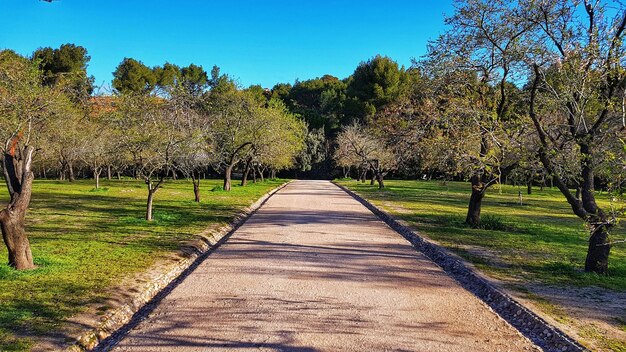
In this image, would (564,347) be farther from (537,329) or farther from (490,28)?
(490,28)

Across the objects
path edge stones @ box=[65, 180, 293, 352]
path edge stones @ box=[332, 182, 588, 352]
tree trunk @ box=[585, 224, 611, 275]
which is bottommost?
path edge stones @ box=[65, 180, 293, 352]

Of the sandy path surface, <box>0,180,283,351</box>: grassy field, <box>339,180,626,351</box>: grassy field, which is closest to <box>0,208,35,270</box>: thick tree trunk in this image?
<box>0,180,283,351</box>: grassy field

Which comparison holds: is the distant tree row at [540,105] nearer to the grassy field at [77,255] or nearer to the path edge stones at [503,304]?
the path edge stones at [503,304]

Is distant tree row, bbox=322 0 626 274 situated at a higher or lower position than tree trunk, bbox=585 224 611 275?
higher

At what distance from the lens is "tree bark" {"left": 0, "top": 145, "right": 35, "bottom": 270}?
7.92 m

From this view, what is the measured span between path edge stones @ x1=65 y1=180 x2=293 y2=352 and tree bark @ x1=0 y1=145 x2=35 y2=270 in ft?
8.08

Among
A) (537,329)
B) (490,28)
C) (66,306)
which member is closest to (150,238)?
(66,306)

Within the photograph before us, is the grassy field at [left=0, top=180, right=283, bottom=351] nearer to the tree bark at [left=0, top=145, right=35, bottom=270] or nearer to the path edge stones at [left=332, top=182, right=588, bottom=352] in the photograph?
the tree bark at [left=0, top=145, right=35, bottom=270]

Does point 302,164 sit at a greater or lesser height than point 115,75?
lesser

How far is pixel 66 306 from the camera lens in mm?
6109

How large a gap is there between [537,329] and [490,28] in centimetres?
792

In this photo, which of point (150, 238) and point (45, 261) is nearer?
point (45, 261)

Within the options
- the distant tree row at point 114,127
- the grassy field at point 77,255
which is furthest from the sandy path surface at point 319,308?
the distant tree row at point 114,127

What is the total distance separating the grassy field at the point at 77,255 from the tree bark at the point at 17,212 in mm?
281
